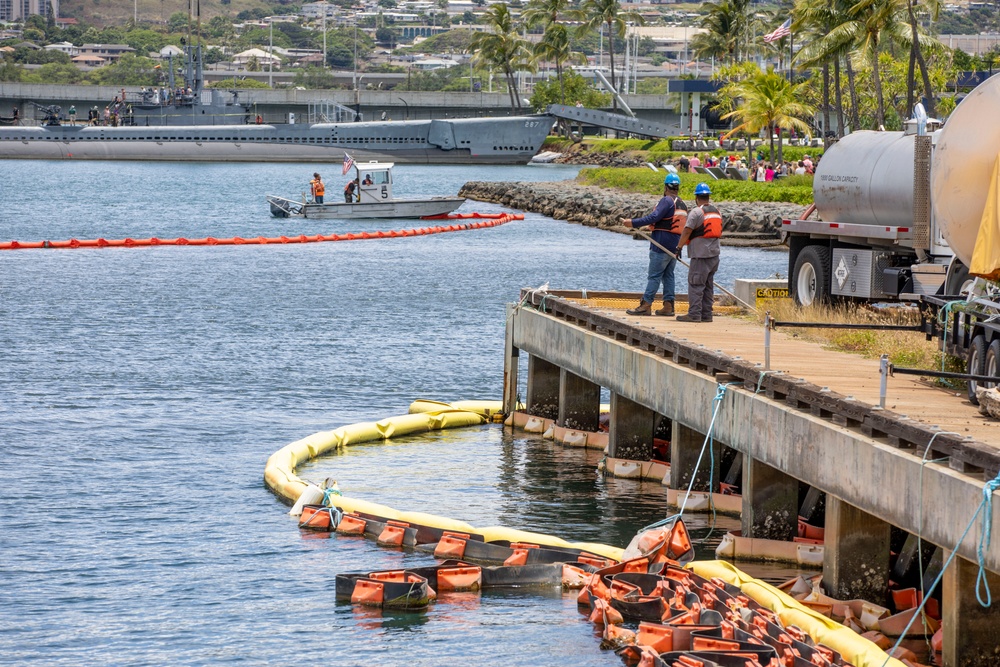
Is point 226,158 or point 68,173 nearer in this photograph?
point 68,173

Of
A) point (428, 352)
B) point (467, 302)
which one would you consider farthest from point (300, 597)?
point (467, 302)

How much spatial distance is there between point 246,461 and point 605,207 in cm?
5772

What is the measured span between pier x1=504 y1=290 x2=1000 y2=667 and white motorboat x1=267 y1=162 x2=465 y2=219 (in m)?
47.2

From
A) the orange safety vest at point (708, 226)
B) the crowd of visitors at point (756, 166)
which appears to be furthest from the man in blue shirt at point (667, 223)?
the crowd of visitors at point (756, 166)

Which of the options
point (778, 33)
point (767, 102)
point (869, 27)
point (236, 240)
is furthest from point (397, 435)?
point (767, 102)

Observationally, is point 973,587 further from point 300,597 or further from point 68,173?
point 68,173

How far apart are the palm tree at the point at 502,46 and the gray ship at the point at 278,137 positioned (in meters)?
19.0

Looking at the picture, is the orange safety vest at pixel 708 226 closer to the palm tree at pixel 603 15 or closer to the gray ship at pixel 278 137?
the palm tree at pixel 603 15

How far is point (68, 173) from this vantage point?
449ft

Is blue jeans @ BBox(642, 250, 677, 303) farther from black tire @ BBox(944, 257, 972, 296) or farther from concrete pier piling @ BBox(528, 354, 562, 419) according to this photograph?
black tire @ BBox(944, 257, 972, 296)

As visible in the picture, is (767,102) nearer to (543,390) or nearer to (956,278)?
(543,390)

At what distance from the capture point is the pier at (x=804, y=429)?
12500 mm

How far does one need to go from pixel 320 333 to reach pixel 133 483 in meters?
17.9

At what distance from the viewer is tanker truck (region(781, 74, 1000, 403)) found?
15.4 meters
